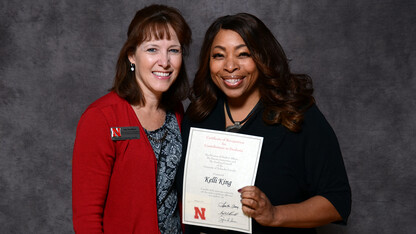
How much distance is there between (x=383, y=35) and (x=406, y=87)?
48cm

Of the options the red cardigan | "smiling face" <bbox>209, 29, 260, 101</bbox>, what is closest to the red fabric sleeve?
the red cardigan

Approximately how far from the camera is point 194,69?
127 inches

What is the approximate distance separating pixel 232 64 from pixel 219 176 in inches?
23.8

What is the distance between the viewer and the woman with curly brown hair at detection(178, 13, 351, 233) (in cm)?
175

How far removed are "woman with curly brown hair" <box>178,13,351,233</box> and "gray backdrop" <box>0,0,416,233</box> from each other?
3.75 ft

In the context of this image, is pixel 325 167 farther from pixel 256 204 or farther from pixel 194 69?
pixel 194 69

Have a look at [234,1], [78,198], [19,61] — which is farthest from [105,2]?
[78,198]

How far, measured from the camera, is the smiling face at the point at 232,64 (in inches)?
73.8

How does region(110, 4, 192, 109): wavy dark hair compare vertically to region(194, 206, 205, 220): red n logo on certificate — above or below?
above

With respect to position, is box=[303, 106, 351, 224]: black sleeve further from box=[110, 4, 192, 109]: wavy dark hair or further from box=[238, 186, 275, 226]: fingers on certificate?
box=[110, 4, 192, 109]: wavy dark hair

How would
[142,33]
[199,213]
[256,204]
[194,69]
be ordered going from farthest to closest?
[194,69], [142,33], [199,213], [256,204]

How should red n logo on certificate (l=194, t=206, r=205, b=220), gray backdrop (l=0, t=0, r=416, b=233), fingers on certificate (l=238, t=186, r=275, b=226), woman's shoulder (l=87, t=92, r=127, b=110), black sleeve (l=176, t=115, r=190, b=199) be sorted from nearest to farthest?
fingers on certificate (l=238, t=186, r=275, b=226) → red n logo on certificate (l=194, t=206, r=205, b=220) → woman's shoulder (l=87, t=92, r=127, b=110) → black sleeve (l=176, t=115, r=190, b=199) → gray backdrop (l=0, t=0, r=416, b=233)

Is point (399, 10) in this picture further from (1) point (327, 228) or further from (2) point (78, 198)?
(2) point (78, 198)

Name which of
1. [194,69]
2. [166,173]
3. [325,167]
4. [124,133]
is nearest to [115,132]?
[124,133]
